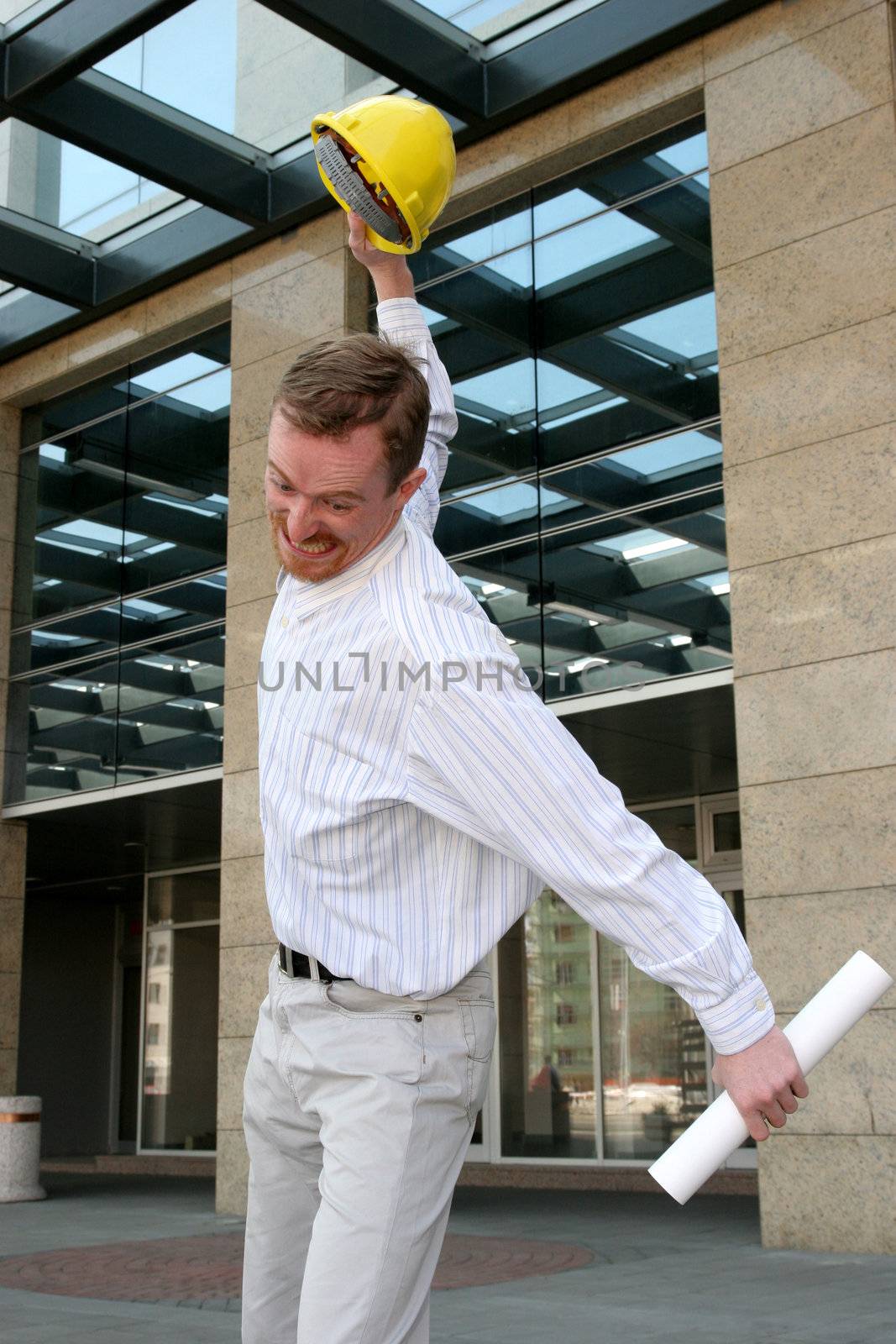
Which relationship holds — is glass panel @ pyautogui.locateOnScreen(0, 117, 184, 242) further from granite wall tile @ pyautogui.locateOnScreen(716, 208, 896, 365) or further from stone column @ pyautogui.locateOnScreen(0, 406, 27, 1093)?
granite wall tile @ pyautogui.locateOnScreen(716, 208, 896, 365)

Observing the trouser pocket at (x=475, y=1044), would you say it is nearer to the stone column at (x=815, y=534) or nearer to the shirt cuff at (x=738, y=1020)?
the shirt cuff at (x=738, y=1020)

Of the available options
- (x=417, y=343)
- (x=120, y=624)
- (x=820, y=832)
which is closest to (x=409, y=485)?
(x=417, y=343)

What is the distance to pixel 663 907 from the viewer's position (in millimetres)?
1841

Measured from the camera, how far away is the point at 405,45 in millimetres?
10234

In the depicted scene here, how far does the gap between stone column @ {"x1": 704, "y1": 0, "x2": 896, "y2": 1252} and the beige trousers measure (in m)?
6.27

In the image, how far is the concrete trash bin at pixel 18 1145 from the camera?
13.4 meters

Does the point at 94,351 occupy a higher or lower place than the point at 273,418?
higher

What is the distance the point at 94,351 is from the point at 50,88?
12.3 feet

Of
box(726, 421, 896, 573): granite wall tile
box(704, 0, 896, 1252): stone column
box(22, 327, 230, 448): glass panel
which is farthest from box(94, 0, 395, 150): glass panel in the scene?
box(726, 421, 896, 573): granite wall tile

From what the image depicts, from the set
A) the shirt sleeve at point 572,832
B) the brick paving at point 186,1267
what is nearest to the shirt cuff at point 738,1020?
the shirt sleeve at point 572,832

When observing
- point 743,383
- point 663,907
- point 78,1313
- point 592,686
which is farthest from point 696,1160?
point 592,686

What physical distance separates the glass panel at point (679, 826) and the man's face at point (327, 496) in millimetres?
11704

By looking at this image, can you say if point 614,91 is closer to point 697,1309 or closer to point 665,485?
point 665,485

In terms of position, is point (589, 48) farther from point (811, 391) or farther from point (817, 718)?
point (817, 718)
